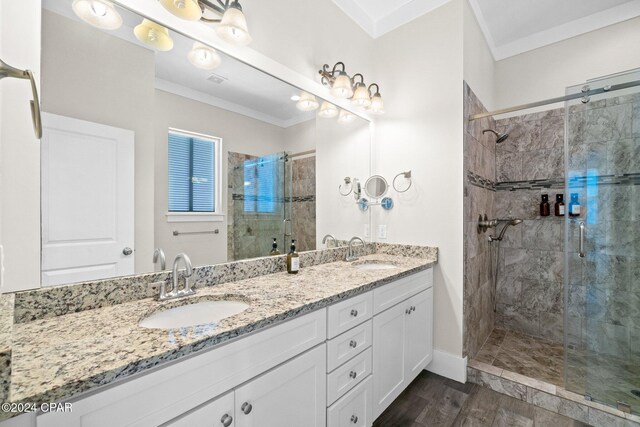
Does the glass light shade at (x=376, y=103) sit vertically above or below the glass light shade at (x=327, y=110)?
above

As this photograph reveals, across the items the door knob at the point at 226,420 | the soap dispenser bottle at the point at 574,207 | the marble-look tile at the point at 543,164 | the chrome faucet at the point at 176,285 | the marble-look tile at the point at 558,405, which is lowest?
the marble-look tile at the point at 558,405

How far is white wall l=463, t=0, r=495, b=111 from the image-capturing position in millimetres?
2186

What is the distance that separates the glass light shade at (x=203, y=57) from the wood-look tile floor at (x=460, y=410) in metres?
2.19

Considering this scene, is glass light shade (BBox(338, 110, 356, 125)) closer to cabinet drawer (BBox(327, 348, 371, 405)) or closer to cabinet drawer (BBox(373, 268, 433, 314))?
cabinet drawer (BBox(373, 268, 433, 314))

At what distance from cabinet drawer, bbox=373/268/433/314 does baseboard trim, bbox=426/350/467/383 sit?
547mm

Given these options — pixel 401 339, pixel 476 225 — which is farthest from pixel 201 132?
pixel 476 225

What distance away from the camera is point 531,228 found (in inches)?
109

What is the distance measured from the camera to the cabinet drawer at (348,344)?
1237mm

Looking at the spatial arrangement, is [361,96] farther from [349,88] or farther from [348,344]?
[348,344]

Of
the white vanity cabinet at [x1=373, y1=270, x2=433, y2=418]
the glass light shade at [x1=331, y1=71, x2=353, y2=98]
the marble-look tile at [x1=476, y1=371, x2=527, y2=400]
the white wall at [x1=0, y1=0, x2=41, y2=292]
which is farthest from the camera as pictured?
the glass light shade at [x1=331, y1=71, x2=353, y2=98]

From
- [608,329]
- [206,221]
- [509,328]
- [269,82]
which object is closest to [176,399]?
[206,221]

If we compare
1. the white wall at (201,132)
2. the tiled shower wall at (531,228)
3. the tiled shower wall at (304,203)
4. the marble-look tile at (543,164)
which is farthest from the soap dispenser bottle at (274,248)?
the marble-look tile at (543,164)

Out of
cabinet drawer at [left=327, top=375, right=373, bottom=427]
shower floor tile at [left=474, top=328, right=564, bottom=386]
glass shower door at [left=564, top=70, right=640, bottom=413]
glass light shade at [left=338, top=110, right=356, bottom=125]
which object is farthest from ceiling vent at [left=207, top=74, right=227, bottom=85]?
shower floor tile at [left=474, top=328, right=564, bottom=386]

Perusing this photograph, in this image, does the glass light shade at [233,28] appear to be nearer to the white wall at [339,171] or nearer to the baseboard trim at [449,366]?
the white wall at [339,171]
